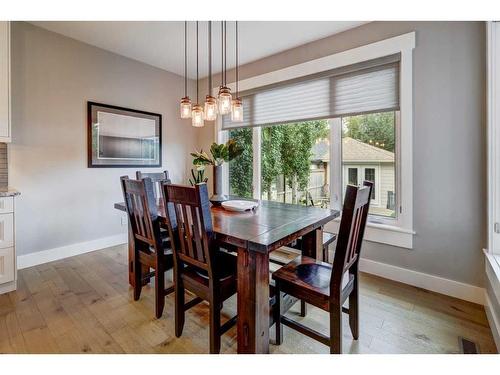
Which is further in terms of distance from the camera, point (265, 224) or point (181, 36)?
point (181, 36)

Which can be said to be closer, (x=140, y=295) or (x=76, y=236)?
(x=140, y=295)

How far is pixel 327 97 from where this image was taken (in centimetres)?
287

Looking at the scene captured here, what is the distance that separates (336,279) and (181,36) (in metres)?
3.01

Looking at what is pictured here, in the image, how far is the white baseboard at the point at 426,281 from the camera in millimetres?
2143

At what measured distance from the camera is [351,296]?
164cm

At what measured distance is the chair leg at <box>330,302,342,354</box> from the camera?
4.40 ft

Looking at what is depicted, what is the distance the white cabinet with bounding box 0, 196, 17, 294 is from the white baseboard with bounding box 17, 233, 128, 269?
59cm

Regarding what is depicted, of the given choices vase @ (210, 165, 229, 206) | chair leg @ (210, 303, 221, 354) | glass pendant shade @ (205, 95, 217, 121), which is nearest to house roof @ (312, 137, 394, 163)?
vase @ (210, 165, 229, 206)

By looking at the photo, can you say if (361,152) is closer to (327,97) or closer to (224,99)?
(327,97)

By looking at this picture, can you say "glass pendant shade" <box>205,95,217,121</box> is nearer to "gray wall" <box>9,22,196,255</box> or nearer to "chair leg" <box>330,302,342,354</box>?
"chair leg" <box>330,302,342,354</box>

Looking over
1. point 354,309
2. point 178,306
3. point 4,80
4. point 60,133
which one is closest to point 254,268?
A: point 178,306
